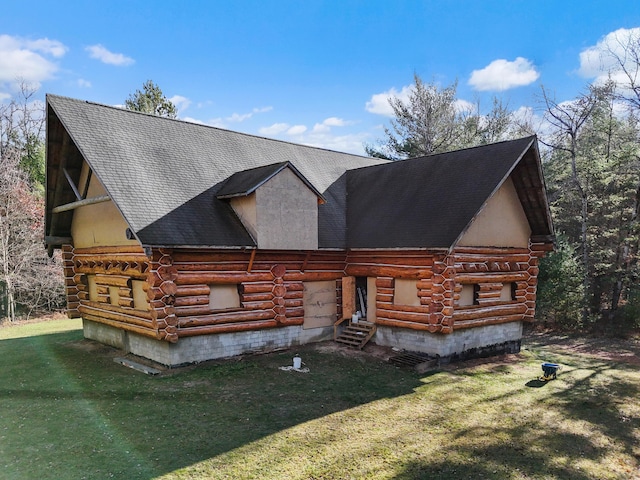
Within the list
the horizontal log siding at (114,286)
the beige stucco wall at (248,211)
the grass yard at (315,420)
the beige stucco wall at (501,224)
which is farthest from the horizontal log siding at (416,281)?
the horizontal log siding at (114,286)

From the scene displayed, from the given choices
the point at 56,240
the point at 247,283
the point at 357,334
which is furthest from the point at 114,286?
the point at 357,334

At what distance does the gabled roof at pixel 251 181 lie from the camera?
13305 mm

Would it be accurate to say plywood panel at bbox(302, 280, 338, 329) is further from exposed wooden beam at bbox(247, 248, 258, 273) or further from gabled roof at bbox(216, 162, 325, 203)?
gabled roof at bbox(216, 162, 325, 203)

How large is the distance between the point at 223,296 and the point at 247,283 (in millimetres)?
860

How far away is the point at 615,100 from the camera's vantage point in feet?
67.4

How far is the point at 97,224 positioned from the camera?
1505cm

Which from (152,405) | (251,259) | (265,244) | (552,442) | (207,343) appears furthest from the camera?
(251,259)

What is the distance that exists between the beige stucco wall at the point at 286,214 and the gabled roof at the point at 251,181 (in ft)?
0.48

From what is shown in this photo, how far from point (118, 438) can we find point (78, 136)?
901cm

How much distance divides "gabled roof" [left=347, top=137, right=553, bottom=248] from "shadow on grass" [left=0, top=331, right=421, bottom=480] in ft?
14.0

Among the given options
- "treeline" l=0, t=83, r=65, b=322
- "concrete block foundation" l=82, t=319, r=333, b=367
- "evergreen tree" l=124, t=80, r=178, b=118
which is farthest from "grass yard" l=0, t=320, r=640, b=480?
"evergreen tree" l=124, t=80, r=178, b=118

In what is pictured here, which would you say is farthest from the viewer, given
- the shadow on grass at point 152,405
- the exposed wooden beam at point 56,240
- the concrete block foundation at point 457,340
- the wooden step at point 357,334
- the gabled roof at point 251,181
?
the exposed wooden beam at point 56,240

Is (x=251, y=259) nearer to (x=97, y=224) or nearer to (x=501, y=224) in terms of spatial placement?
(x=97, y=224)

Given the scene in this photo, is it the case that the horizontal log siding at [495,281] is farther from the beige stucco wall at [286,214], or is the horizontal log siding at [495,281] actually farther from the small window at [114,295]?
the small window at [114,295]
